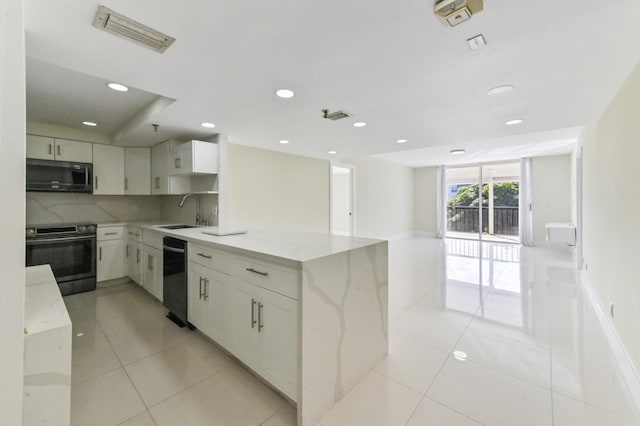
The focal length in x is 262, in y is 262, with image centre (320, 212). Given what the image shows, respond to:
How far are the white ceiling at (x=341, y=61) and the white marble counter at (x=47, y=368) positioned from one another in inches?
58.1

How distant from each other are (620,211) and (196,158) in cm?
429

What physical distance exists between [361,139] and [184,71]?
2.62m

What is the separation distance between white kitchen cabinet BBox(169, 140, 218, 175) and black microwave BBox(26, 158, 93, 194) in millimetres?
1281

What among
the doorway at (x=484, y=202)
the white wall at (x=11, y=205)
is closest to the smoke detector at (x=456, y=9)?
the white wall at (x=11, y=205)

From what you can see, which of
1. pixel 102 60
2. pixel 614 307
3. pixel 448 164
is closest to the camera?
pixel 102 60

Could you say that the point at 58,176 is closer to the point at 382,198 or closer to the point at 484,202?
the point at 382,198

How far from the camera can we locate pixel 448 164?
27.5 feet

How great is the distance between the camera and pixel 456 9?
123 centimetres

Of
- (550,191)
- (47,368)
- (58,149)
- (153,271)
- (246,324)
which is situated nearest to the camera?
(47,368)

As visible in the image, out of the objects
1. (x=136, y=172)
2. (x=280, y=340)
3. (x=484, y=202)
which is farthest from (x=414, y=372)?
(x=484, y=202)


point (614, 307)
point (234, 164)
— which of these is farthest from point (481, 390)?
point (234, 164)

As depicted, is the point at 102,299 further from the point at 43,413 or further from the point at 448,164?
the point at 448,164

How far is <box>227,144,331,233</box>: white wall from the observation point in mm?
4078

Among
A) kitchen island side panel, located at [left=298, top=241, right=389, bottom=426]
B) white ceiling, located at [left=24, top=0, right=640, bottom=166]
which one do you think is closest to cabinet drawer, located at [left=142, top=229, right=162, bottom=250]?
white ceiling, located at [left=24, top=0, right=640, bottom=166]
